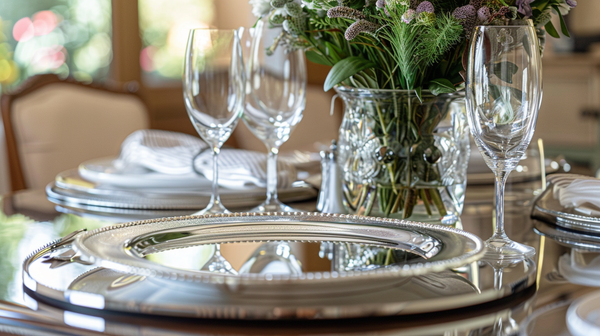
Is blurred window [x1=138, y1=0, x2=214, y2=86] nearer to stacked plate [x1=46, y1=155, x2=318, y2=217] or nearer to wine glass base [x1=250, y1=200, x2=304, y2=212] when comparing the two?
stacked plate [x1=46, y1=155, x2=318, y2=217]

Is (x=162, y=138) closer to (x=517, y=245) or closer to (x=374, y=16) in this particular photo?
(x=374, y=16)

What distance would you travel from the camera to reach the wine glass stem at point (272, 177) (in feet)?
2.88

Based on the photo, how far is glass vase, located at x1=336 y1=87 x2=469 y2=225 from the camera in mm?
746

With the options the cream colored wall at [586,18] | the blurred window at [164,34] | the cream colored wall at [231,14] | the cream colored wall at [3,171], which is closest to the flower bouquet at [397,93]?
the cream colored wall at [3,171]

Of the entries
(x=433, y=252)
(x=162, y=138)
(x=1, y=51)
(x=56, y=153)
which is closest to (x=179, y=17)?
(x=1, y=51)

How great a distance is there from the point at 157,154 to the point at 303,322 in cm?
64

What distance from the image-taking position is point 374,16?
66 cm

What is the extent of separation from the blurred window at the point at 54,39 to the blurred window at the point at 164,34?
0.22 meters

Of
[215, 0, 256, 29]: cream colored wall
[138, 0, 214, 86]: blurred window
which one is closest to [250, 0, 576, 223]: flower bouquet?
[138, 0, 214, 86]: blurred window

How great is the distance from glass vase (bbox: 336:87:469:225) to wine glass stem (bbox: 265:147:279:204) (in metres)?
0.15

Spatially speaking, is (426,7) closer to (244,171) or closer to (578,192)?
(578,192)

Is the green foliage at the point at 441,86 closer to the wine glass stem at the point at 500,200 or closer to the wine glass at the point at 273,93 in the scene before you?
the wine glass stem at the point at 500,200

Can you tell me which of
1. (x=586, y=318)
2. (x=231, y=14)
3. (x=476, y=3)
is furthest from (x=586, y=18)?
(x=586, y=318)

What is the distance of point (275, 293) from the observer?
17.4 inches
